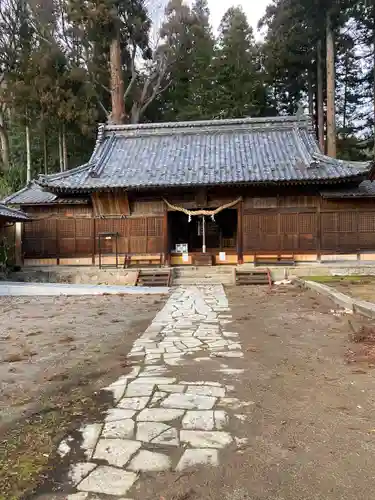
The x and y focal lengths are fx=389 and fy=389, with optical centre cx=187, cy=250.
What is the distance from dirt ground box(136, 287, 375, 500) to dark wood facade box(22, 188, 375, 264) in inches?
420

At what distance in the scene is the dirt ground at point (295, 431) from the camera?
2.42 metres

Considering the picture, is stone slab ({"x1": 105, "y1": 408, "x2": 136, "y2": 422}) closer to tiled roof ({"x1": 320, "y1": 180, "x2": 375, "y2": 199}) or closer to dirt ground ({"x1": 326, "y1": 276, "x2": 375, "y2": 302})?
dirt ground ({"x1": 326, "y1": 276, "x2": 375, "y2": 302})

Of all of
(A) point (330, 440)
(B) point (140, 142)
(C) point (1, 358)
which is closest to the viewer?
(A) point (330, 440)

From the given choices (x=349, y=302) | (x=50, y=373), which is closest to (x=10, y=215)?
(x=50, y=373)

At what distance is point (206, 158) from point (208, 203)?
244 centimetres

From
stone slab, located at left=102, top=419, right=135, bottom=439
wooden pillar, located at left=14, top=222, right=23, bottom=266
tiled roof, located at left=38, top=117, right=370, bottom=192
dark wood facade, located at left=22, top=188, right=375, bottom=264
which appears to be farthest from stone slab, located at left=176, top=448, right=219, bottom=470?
wooden pillar, located at left=14, top=222, right=23, bottom=266

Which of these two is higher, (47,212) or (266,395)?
(47,212)

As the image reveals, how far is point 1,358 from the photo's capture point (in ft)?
18.0

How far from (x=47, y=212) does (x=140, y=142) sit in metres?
6.11

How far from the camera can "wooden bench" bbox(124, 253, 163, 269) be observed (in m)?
17.0

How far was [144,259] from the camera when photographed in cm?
1712

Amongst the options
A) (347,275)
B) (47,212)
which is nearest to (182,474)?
(347,275)

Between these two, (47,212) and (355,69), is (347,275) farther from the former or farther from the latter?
(355,69)

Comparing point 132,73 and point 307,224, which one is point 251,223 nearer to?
point 307,224
